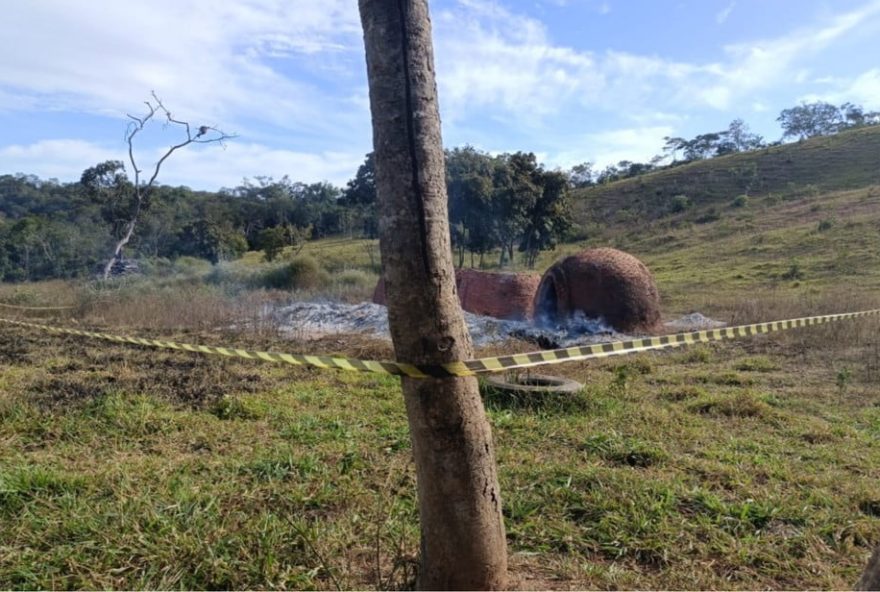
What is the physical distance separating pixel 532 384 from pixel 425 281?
4.81 metres

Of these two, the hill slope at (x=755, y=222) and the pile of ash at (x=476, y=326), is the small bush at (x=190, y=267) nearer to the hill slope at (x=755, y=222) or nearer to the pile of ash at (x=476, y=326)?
the pile of ash at (x=476, y=326)

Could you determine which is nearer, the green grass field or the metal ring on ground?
the green grass field

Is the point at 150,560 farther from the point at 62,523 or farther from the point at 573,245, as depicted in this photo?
the point at 573,245

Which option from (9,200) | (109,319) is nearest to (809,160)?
(109,319)

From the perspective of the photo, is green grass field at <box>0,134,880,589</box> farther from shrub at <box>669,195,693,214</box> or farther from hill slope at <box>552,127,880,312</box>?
shrub at <box>669,195,693,214</box>

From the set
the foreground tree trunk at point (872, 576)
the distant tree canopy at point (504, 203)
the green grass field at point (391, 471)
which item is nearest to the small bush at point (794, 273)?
the distant tree canopy at point (504, 203)

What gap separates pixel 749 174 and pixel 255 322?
45472mm

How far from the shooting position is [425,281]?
2.22m

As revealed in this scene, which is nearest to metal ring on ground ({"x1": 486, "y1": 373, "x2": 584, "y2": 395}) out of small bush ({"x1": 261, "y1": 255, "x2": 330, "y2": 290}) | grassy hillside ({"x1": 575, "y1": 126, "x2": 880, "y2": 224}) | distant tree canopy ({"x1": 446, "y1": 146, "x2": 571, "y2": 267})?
small bush ({"x1": 261, "y1": 255, "x2": 330, "y2": 290})

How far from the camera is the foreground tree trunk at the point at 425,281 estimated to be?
2.20m

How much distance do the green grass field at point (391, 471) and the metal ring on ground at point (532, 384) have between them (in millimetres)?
145

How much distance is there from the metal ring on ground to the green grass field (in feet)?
0.48

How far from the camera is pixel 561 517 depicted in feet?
11.6

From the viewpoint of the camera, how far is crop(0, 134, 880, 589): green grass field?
2951mm
